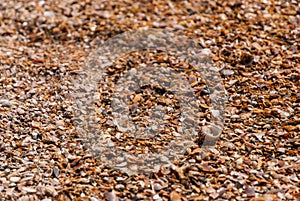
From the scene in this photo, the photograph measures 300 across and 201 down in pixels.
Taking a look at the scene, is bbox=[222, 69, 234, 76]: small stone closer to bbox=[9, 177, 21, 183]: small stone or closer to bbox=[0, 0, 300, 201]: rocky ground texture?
bbox=[0, 0, 300, 201]: rocky ground texture

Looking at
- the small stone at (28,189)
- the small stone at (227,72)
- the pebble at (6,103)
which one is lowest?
the small stone at (28,189)

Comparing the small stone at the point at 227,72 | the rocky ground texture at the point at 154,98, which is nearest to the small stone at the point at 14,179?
the rocky ground texture at the point at 154,98

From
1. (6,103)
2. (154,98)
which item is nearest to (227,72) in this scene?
(154,98)

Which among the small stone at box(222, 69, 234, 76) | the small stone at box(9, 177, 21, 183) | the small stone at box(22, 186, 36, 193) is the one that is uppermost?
the small stone at box(222, 69, 234, 76)

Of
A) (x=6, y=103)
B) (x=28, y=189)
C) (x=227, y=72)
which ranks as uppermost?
(x=227, y=72)

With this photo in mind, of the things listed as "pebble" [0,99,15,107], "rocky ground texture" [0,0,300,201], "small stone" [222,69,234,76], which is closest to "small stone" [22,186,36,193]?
"rocky ground texture" [0,0,300,201]

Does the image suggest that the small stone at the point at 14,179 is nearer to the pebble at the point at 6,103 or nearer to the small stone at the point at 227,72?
the pebble at the point at 6,103

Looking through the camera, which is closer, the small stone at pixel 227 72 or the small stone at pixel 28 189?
the small stone at pixel 28 189

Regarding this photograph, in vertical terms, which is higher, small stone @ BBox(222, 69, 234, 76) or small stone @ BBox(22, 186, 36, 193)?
small stone @ BBox(222, 69, 234, 76)

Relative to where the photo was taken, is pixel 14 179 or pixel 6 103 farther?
pixel 6 103

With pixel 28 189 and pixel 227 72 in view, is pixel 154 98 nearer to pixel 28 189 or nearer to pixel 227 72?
pixel 227 72

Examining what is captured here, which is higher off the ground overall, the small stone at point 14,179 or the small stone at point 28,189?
the small stone at point 14,179

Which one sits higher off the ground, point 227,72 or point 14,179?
point 227,72
